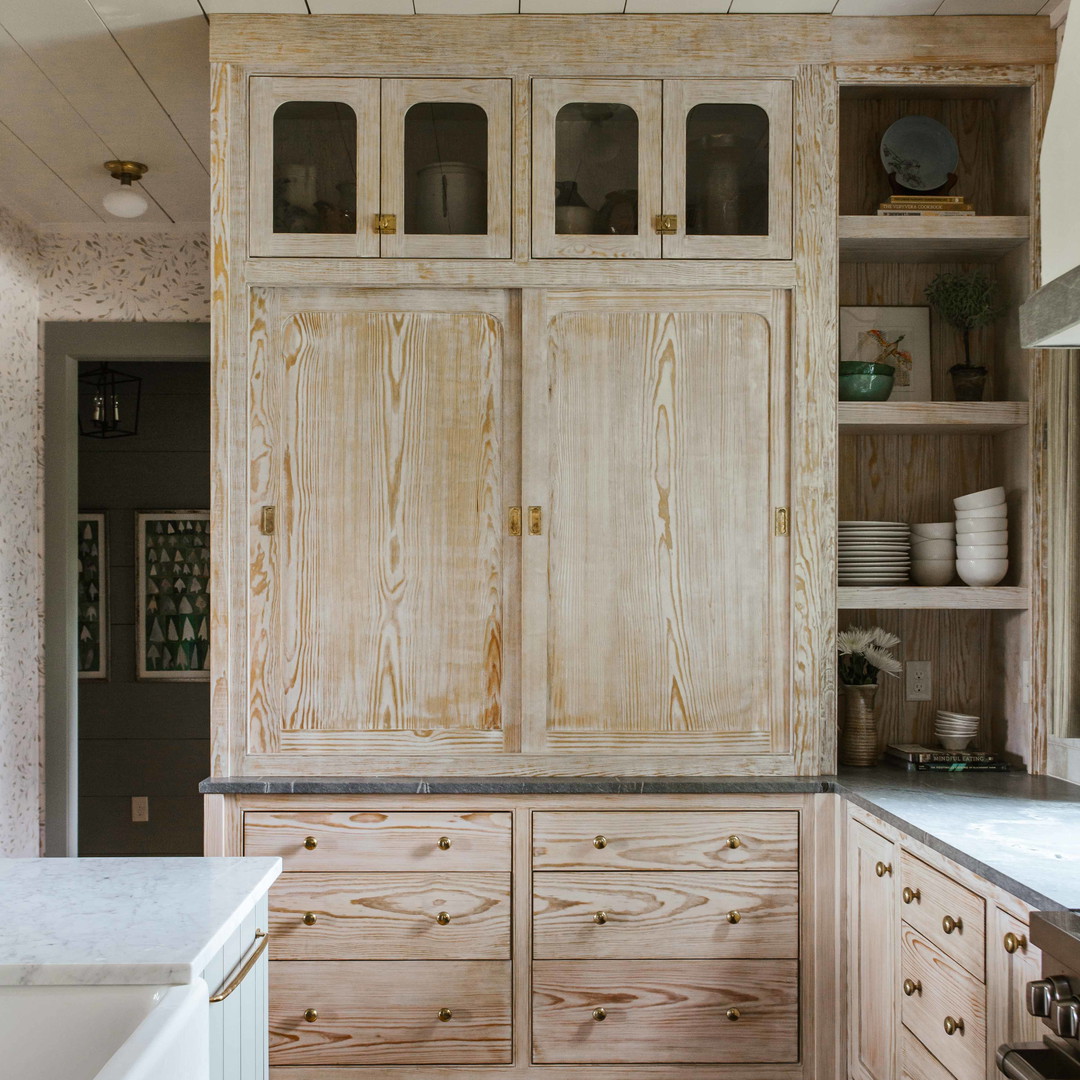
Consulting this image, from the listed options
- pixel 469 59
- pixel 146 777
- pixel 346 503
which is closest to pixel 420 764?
pixel 346 503

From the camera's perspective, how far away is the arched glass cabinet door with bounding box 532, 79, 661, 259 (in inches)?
91.8

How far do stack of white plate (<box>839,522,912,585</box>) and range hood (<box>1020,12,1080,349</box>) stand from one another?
0.79 meters

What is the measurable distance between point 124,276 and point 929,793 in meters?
3.17

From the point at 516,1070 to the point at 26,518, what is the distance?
8.23ft

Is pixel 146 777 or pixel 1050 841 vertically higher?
pixel 1050 841

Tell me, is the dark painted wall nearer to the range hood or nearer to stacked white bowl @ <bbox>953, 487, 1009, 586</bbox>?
stacked white bowl @ <bbox>953, 487, 1009, 586</bbox>

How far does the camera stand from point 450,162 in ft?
7.68

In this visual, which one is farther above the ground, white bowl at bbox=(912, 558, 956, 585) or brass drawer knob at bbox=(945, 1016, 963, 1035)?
white bowl at bbox=(912, 558, 956, 585)

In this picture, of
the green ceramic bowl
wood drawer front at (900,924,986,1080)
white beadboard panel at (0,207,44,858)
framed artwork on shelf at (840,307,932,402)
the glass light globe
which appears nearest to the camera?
wood drawer front at (900,924,986,1080)

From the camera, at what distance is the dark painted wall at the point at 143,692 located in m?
4.49

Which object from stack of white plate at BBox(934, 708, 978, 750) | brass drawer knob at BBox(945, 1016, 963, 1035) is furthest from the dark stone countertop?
brass drawer knob at BBox(945, 1016, 963, 1035)

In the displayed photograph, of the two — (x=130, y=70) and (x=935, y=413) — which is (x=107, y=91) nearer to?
(x=130, y=70)

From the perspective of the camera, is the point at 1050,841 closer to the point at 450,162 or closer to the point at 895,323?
the point at 895,323

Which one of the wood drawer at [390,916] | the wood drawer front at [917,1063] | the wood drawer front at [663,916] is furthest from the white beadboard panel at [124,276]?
the wood drawer front at [917,1063]
